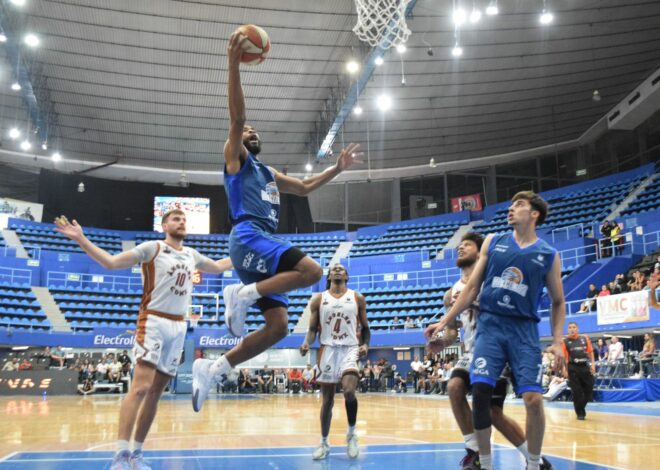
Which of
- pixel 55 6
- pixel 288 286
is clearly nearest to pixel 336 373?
pixel 288 286

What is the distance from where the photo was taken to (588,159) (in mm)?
35125

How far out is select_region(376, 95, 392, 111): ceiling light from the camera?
87.8 ft

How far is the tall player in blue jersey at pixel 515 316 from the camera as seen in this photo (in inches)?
176

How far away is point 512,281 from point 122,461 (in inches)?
124

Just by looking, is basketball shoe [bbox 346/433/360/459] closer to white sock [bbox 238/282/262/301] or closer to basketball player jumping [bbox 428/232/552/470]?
basketball player jumping [bbox 428/232/552/470]

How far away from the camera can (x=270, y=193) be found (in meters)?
4.91

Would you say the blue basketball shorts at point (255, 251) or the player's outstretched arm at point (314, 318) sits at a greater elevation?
the blue basketball shorts at point (255, 251)

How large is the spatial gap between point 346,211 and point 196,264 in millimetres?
34231

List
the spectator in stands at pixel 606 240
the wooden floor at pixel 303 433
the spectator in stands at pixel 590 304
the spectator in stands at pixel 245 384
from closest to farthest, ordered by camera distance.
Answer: the wooden floor at pixel 303 433 → the spectator in stands at pixel 590 304 → the spectator in stands at pixel 606 240 → the spectator in stands at pixel 245 384

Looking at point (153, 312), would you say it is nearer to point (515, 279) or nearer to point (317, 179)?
point (317, 179)

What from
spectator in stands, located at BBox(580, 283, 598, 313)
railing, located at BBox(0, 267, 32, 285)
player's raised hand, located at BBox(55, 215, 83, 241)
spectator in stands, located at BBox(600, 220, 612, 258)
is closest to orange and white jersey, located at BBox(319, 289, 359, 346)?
player's raised hand, located at BBox(55, 215, 83, 241)

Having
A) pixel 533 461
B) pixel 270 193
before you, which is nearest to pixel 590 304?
pixel 533 461

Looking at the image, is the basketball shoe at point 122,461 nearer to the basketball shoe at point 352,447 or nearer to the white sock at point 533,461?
the basketball shoe at point 352,447

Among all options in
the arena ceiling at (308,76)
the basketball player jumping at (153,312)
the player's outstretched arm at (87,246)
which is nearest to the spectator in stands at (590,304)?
the arena ceiling at (308,76)
